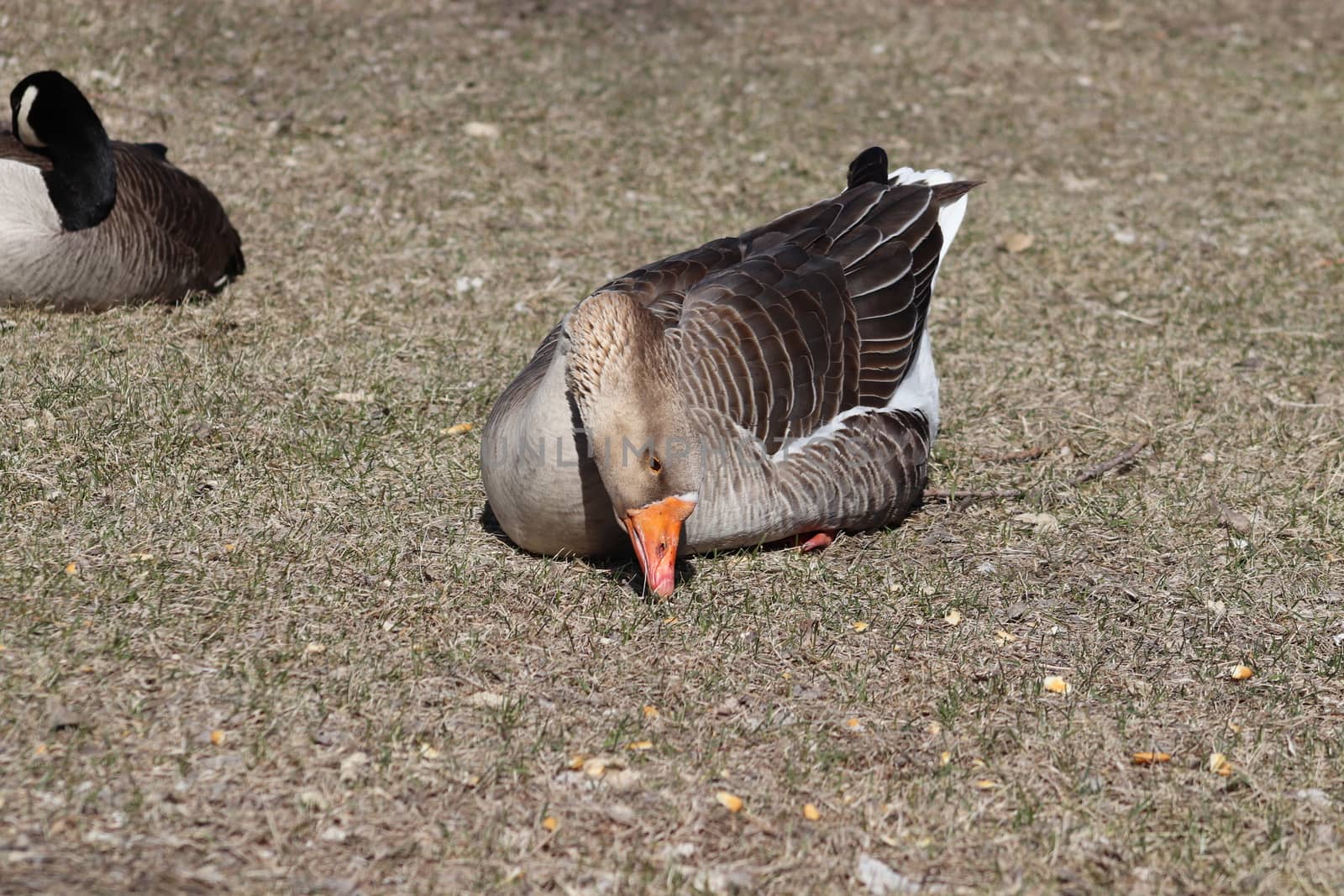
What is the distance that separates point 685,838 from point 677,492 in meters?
0.97

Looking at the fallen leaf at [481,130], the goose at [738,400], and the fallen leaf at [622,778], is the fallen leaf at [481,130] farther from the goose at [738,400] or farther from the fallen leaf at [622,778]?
the fallen leaf at [622,778]

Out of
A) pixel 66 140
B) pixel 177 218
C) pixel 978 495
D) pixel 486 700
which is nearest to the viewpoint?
pixel 486 700

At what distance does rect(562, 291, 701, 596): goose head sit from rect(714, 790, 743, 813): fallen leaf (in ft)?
2.21

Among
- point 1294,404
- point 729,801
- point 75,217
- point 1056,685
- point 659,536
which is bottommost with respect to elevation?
point 1294,404

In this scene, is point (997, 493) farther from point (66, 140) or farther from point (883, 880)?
point (66, 140)

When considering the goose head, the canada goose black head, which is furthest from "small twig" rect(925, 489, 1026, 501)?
the canada goose black head

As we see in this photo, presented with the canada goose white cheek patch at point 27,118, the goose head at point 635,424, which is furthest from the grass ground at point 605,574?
the canada goose white cheek patch at point 27,118

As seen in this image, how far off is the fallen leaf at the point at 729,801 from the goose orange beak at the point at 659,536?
0.67m

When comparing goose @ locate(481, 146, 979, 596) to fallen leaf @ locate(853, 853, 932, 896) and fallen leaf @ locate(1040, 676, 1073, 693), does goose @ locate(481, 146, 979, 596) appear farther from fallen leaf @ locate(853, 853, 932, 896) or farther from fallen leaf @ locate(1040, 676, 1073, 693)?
fallen leaf @ locate(853, 853, 932, 896)

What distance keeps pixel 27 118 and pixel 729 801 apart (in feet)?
14.2

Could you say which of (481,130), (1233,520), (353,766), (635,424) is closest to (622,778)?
(353,766)

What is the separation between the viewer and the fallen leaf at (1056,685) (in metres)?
3.45

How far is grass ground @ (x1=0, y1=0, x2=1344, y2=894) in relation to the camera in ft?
9.32

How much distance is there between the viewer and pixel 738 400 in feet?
12.3
